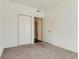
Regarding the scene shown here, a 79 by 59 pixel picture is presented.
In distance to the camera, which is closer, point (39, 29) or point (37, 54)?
point (37, 54)

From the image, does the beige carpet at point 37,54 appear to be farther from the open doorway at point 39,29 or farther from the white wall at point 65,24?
the open doorway at point 39,29

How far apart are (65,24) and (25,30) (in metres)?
2.41

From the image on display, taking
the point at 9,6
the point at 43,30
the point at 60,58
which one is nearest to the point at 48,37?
the point at 43,30

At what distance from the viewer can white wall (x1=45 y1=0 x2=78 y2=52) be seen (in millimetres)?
3208

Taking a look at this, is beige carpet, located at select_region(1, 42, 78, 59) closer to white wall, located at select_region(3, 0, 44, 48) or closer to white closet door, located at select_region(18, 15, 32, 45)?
white wall, located at select_region(3, 0, 44, 48)

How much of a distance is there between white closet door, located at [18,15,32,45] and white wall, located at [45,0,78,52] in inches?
58.2

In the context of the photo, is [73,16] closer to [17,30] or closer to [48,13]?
[48,13]

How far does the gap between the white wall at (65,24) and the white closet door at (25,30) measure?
4.85 feet

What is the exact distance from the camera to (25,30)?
175 inches

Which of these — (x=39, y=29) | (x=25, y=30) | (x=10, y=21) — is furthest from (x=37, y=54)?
(x=39, y=29)

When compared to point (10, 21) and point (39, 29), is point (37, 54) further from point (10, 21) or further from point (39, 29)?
point (39, 29)

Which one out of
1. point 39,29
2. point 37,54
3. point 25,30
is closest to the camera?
point 37,54

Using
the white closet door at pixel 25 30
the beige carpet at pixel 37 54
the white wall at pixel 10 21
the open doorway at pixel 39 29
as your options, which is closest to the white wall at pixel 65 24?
the beige carpet at pixel 37 54

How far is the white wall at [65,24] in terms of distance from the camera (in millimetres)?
3208
